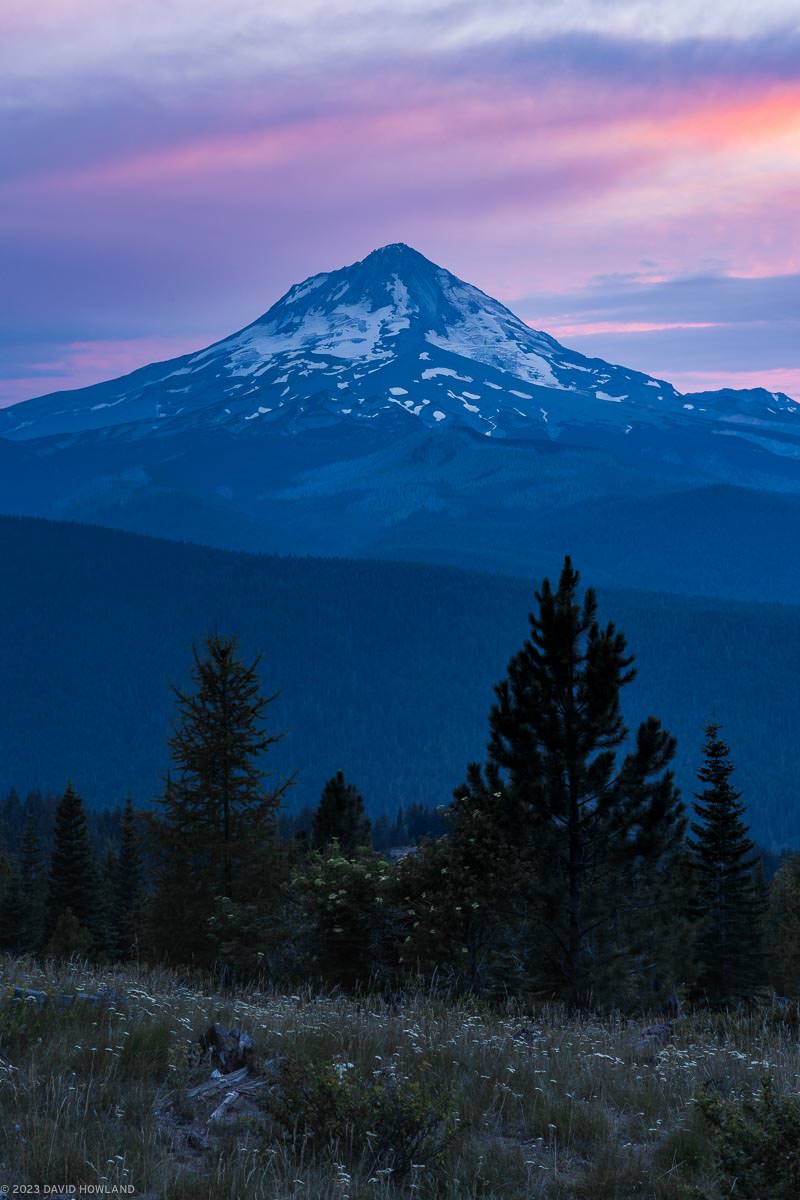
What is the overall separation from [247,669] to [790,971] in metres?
36.2

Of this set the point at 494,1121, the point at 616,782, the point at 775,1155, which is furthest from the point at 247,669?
the point at 775,1155

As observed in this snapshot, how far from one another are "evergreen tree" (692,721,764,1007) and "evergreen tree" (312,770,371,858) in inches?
625

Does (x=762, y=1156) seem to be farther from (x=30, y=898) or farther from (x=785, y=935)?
(x=30, y=898)

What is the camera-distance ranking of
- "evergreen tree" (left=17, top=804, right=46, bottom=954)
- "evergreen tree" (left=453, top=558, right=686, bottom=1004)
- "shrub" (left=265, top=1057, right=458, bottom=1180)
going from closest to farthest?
"shrub" (left=265, top=1057, right=458, bottom=1180)
"evergreen tree" (left=453, top=558, right=686, bottom=1004)
"evergreen tree" (left=17, top=804, right=46, bottom=954)

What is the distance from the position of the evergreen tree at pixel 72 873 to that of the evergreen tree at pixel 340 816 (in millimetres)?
14697

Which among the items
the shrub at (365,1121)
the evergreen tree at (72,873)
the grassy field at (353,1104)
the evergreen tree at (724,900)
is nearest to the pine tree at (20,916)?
the evergreen tree at (72,873)

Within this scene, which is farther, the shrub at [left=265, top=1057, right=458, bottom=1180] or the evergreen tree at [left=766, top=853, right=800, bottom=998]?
the evergreen tree at [left=766, top=853, right=800, bottom=998]

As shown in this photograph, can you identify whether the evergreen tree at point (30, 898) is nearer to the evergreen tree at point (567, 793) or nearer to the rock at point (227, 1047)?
the evergreen tree at point (567, 793)

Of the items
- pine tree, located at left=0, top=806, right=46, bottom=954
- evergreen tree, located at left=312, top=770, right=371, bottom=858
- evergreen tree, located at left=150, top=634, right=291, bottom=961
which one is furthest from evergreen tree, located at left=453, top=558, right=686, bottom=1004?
pine tree, located at left=0, top=806, right=46, bottom=954

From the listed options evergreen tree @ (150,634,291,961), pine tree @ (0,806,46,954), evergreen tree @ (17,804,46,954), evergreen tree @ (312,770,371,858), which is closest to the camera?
evergreen tree @ (150,634,291,961)

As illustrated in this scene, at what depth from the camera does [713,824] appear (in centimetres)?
4416

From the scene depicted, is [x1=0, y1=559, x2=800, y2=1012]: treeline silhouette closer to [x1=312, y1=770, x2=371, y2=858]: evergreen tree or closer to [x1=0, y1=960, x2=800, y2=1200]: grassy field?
[x1=0, y1=960, x2=800, y2=1200]: grassy field

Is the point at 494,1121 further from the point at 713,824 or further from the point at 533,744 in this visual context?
the point at 713,824

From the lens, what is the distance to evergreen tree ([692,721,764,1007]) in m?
41.9
